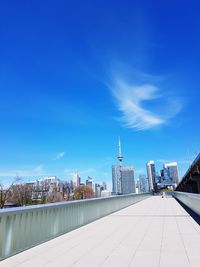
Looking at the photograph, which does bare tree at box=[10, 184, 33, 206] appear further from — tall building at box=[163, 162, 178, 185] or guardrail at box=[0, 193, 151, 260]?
tall building at box=[163, 162, 178, 185]

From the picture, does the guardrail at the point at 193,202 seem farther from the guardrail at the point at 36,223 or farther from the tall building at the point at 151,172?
the tall building at the point at 151,172

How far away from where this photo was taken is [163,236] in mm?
8148

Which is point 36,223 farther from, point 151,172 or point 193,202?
point 151,172

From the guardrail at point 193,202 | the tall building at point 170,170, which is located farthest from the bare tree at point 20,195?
the tall building at point 170,170

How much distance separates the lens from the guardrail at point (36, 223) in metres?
5.93

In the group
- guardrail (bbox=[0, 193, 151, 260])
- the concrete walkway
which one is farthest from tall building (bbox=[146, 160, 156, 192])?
the concrete walkway

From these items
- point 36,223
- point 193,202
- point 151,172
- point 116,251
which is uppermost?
point 151,172

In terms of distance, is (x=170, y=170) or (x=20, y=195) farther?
(x=170, y=170)

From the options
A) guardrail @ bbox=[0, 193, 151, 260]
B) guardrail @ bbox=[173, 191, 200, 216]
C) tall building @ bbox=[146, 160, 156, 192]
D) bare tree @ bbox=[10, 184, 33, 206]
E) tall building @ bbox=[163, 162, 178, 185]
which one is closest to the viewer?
guardrail @ bbox=[0, 193, 151, 260]

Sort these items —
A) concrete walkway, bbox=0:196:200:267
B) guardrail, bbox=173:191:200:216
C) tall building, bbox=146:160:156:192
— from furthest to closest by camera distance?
tall building, bbox=146:160:156:192 < guardrail, bbox=173:191:200:216 < concrete walkway, bbox=0:196:200:267

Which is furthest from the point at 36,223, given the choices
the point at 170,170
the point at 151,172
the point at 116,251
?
the point at 151,172

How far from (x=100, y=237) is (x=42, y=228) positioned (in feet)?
5.94

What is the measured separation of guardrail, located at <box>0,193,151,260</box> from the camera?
19.5ft

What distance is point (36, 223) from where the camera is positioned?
7312 millimetres
